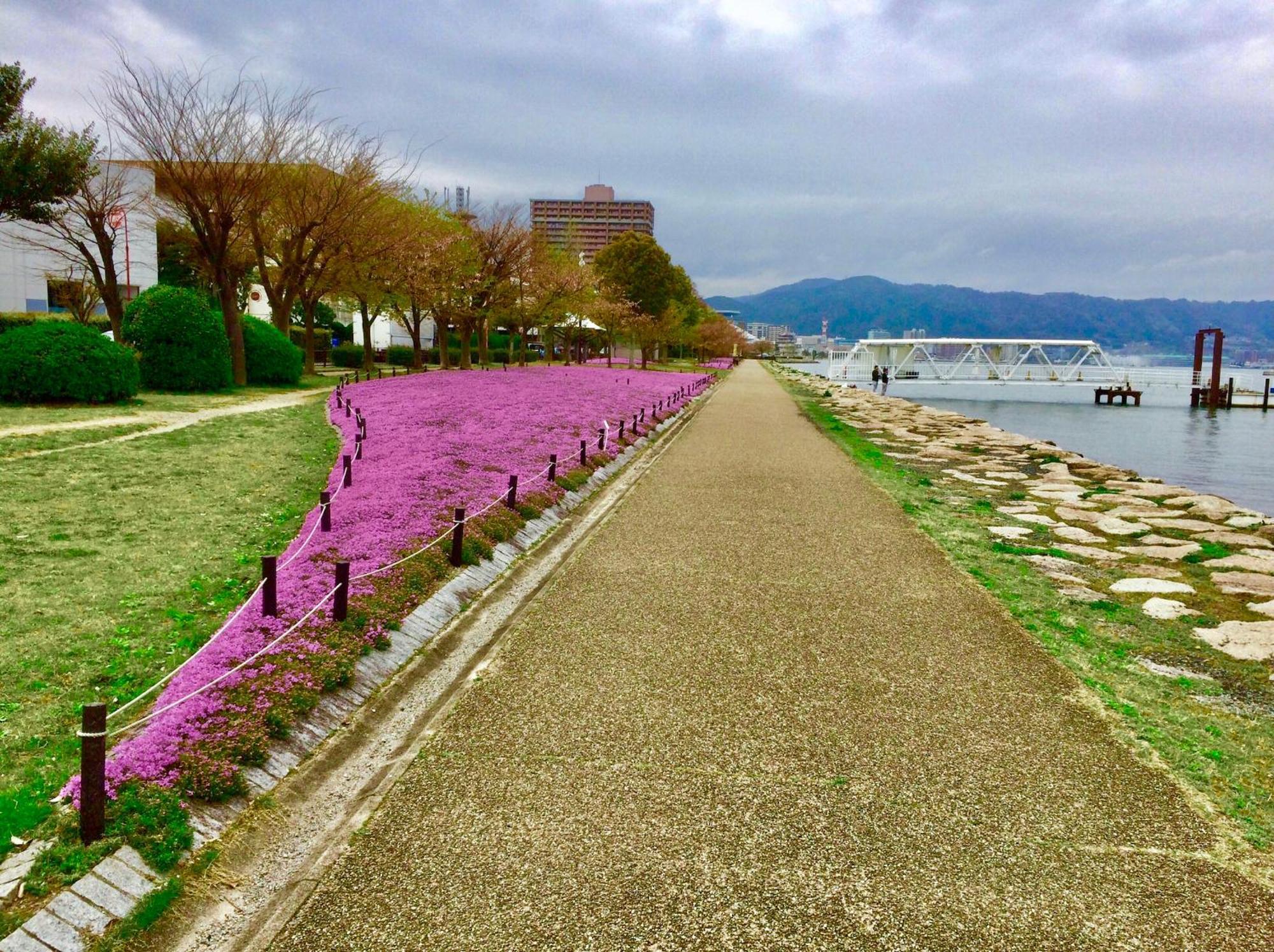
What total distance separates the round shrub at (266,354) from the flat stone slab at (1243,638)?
32.5m

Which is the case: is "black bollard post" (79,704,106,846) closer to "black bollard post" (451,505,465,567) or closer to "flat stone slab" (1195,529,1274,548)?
"black bollard post" (451,505,465,567)

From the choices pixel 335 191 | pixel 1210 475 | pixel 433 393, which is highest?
pixel 335 191

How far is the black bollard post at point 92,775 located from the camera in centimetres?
407

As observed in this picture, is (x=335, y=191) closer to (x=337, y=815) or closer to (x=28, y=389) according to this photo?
(x=28, y=389)

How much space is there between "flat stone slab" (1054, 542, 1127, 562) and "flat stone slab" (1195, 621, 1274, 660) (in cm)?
309

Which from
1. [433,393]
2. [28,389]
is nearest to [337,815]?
[28,389]

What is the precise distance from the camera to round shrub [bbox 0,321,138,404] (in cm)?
2052

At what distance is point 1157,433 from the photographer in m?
51.1

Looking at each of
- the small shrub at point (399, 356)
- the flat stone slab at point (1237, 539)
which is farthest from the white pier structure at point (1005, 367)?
the flat stone slab at point (1237, 539)

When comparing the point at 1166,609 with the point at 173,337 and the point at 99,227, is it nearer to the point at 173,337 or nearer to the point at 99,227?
the point at 173,337

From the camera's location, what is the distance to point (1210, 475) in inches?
1284

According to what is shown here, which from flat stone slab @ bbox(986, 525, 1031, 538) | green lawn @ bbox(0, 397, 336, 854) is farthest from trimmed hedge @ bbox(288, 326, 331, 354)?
flat stone slab @ bbox(986, 525, 1031, 538)

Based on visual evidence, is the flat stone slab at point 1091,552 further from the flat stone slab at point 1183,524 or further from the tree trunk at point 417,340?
the tree trunk at point 417,340

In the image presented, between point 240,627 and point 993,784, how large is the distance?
19.1 ft
